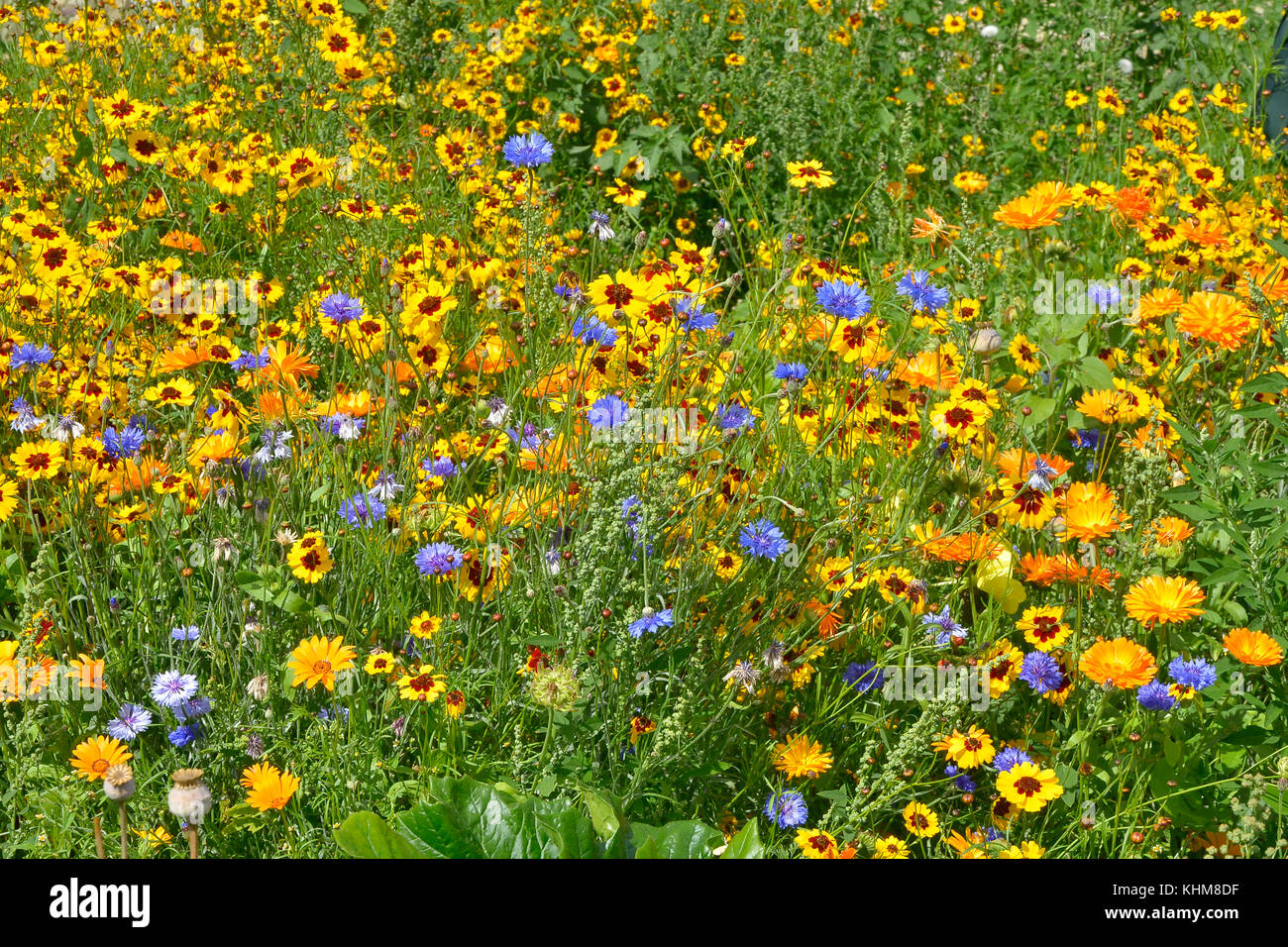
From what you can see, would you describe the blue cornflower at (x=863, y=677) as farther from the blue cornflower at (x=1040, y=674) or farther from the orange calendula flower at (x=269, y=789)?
the orange calendula flower at (x=269, y=789)

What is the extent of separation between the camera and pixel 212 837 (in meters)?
1.75

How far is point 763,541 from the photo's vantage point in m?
1.97

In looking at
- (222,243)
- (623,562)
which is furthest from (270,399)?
(222,243)

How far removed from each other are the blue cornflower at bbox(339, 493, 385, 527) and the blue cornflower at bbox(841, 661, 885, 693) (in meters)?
0.85

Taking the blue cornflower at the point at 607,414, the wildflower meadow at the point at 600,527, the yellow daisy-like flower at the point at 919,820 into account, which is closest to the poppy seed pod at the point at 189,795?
the wildflower meadow at the point at 600,527

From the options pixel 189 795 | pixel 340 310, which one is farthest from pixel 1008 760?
pixel 340 310

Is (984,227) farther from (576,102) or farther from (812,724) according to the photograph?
(812,724)

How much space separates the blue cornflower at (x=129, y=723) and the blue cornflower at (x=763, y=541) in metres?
0.97

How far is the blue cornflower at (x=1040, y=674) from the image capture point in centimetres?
193

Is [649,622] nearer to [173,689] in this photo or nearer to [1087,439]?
[173,689]

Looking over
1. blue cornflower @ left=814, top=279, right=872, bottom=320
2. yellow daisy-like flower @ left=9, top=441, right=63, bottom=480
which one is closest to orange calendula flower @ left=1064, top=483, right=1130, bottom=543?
blue cornflower @ left=814, top=279, right=872, bottom=320

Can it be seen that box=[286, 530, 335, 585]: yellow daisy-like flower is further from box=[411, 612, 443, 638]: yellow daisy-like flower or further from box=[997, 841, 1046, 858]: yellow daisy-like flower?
box=[997, 841, 1046, 858]: yellow daisy-like flower
